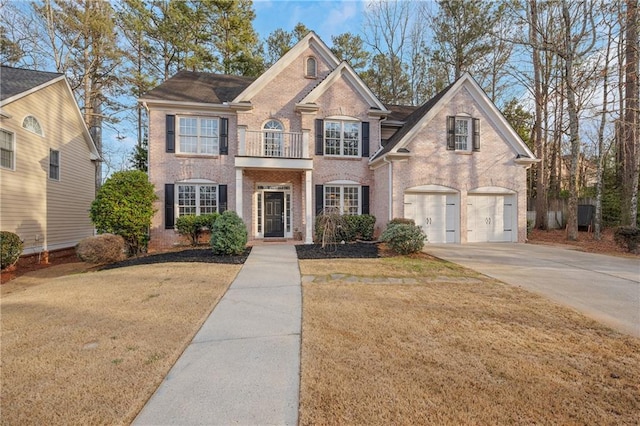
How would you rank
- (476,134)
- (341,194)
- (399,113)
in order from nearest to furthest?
(476,134), (341,194), (399,113)

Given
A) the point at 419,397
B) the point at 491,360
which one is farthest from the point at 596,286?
the point at 419,397

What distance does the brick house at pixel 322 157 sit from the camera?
478 inches

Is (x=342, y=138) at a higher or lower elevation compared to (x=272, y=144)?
higher

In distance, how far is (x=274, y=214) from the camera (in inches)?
528

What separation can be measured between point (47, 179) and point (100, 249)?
18.5ft

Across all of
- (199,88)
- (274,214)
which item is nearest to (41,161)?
(199,88)

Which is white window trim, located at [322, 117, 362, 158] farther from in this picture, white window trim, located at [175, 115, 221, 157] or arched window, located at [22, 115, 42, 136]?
arched window, located at [22, 115, 42, 136]

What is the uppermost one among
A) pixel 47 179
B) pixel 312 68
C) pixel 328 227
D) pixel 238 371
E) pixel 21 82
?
pixel 312 68

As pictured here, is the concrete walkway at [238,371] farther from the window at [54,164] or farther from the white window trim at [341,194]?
the window at [54,164]

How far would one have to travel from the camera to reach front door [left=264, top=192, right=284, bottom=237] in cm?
1334

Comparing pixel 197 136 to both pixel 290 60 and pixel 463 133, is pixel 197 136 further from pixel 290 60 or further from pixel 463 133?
pixel 463 133

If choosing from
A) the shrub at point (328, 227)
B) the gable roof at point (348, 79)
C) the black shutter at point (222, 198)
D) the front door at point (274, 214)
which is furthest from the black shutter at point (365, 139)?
the black shutter at point (222, 198)

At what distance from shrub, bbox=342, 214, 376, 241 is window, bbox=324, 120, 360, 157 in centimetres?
307

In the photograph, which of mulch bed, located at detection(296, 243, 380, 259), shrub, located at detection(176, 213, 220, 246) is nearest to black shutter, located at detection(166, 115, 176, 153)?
shrub, located at detection(176, 213, 220, 246)
